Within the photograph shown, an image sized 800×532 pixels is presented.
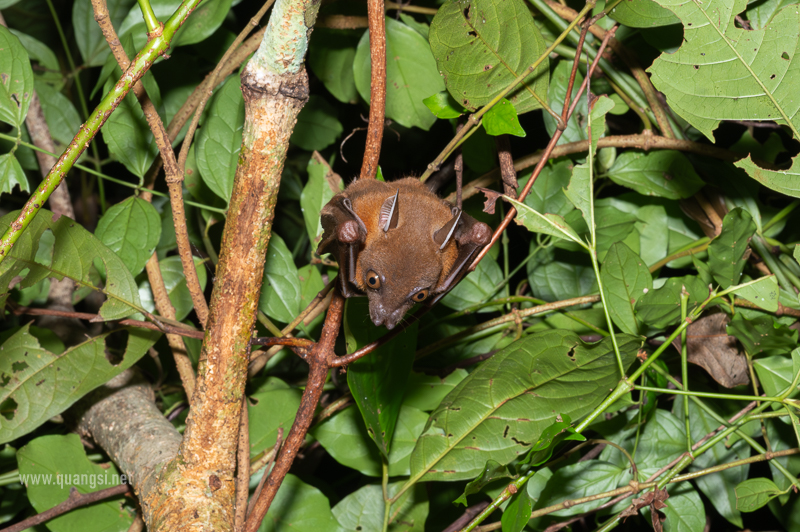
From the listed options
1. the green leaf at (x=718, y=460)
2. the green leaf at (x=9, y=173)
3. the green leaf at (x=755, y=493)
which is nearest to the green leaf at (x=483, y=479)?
the green leaf at (x=755, y=493)

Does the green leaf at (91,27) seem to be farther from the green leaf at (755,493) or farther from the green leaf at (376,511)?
the green leaf at (755,493)

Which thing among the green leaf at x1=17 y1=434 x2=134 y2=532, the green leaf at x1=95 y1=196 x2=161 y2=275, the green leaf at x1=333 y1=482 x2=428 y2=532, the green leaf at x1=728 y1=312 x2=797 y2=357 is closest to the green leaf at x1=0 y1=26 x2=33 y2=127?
the green leaf at x1=95 y1=196 x2=161 y2=275

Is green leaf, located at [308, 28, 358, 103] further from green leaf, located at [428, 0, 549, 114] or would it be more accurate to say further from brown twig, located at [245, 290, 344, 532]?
brown twig, located at [245, 290, 344, 532]

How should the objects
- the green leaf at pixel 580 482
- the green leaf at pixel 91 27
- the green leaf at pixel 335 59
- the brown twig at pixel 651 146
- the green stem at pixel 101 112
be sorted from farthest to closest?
the green leaf at pixel 91 27, the green leaf at pixel 335 59, the brown twig at pixel 651 146, the green leaf at pixel 580 482, the green stem at pixel 101 112

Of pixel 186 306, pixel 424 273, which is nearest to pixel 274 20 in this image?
pixel 424 273

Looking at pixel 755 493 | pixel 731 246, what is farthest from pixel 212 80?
pixel 755 493

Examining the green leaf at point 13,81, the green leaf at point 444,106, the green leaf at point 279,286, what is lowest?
the green leaf at point 279,286

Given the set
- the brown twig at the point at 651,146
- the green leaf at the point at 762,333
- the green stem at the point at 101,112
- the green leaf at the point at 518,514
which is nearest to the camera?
the green stem at the point at 101,112
